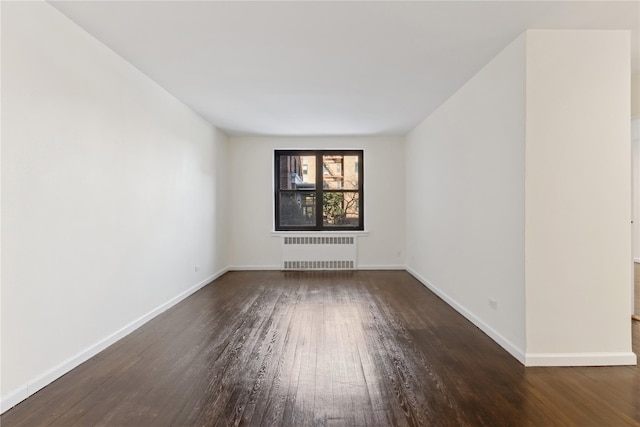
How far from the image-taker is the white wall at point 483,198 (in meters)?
2.78

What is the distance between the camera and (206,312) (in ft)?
13.1

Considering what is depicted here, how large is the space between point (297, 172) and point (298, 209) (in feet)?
2.33

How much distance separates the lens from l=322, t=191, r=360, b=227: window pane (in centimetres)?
699

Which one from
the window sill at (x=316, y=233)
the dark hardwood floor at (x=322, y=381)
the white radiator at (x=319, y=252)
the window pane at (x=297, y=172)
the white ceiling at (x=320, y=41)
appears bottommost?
the dark hardwood floor at (x=322, y=381)

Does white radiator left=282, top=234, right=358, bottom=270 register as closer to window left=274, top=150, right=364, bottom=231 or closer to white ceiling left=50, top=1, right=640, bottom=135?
window left=274, top=150, right=364, bottom=231

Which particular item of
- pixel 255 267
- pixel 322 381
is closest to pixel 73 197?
pixel 322 381

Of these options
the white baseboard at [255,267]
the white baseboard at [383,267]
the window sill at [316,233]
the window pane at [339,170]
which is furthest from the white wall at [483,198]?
the white baseboard at [255,267]

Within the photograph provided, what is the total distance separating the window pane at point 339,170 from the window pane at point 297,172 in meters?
0.24

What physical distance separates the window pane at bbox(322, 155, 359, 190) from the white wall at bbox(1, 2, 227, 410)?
3310 millimetres

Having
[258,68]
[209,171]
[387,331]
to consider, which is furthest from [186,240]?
[387,331]

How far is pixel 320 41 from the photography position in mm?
2826

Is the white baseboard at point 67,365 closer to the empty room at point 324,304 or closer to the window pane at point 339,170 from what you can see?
the empty room at point 324,304

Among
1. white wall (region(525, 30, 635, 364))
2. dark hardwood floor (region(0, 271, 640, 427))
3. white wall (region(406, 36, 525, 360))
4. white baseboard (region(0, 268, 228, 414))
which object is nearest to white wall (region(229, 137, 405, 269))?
white wall (region(406, 36, 525, 360))

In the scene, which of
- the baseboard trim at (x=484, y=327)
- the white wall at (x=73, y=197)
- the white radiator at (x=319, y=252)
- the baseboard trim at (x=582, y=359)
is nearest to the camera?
the white wall at (x=73, y=197)
